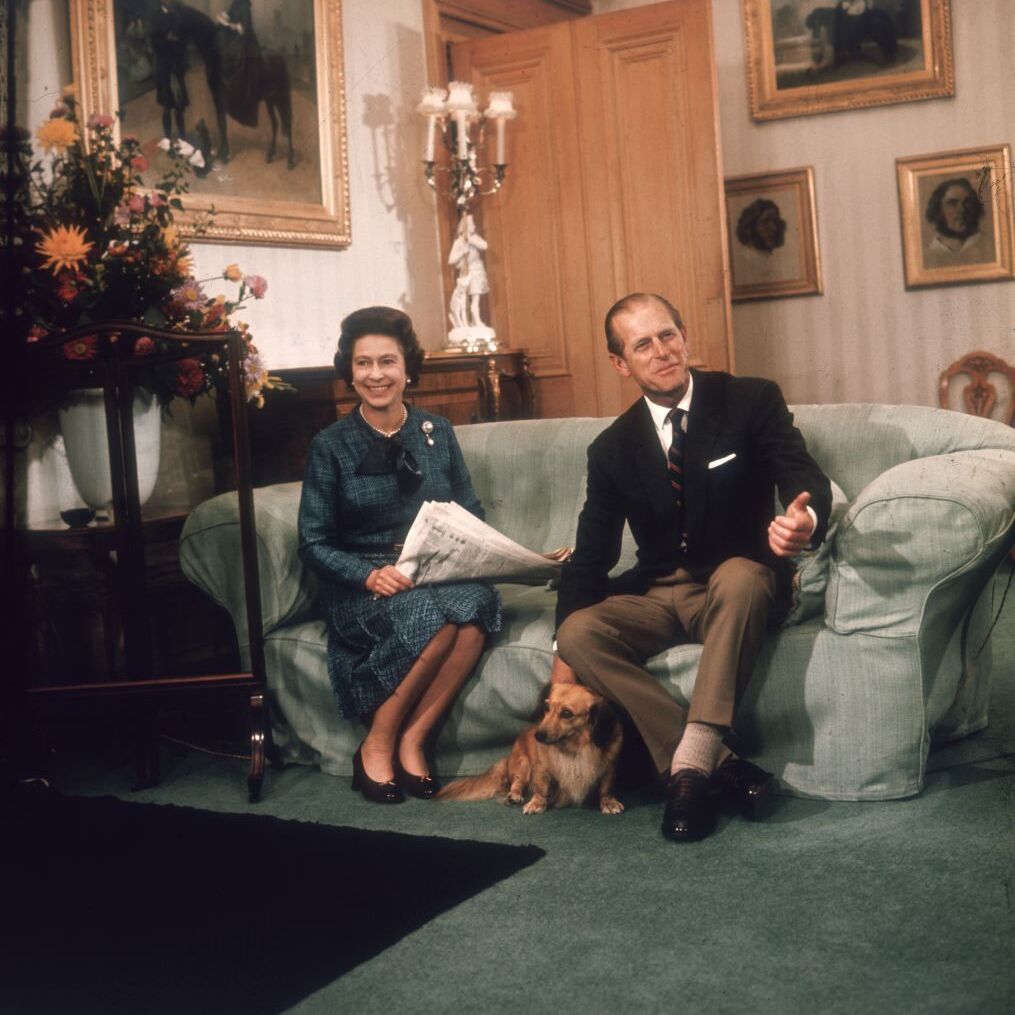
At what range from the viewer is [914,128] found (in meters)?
6.29

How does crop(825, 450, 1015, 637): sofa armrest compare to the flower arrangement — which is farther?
the flower arrangement

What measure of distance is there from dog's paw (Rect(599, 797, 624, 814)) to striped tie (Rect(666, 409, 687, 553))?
24.2 inches

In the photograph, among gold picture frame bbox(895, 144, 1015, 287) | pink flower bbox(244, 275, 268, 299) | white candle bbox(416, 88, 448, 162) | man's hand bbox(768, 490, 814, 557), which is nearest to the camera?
man's hand bbox(768, 490, 814, 557)

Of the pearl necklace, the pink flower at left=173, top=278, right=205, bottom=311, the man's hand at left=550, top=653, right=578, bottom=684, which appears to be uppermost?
the pink flower at left=173, top=278, right=205, bottom=311

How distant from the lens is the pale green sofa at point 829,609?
283 cm

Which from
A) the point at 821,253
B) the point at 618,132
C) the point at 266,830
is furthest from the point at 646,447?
the point at 821,253

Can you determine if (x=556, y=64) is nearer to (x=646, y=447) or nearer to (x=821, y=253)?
(x=821, y=253)

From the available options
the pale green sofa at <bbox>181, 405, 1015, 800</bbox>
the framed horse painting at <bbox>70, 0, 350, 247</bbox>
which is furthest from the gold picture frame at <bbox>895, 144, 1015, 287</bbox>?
the pale green sofa at <bbox>181, 405, 1015, 800</bbox>

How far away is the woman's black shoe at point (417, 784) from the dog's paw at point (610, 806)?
45 cm

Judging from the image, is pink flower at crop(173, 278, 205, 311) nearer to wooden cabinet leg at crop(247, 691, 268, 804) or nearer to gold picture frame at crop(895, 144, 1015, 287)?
wooden cabinet leg at crop(247, 691, 268, 804)

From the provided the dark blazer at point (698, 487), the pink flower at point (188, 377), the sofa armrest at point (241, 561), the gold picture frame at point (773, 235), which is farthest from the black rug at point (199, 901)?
the gold picture frame at point (773, 235)

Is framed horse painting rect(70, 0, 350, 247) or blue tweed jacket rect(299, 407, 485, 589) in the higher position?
framed horse painting rect(70, 0, 350, 247)

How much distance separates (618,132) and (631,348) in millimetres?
2812

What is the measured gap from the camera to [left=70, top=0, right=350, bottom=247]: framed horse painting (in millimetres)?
4172
